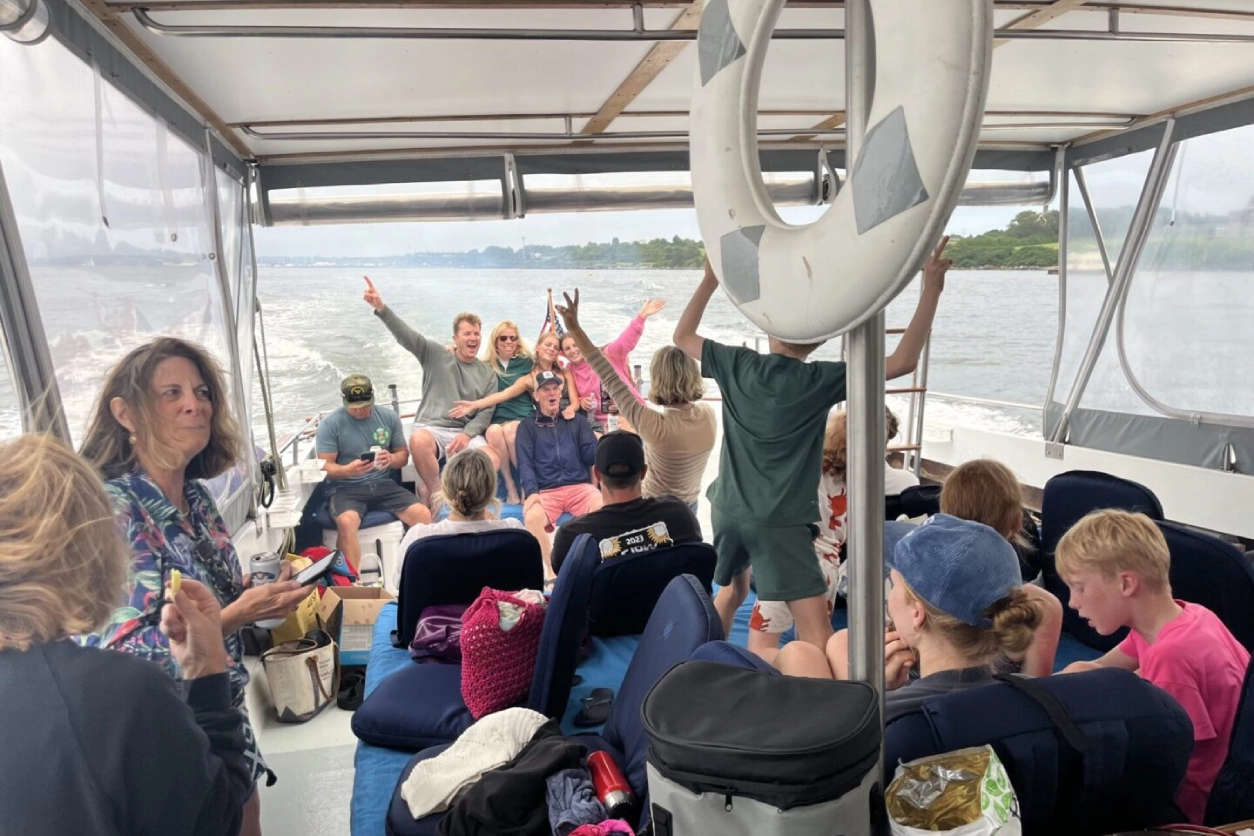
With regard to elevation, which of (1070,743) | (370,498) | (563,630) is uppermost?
(1070,743)

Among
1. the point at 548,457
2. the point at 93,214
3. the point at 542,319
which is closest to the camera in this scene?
the point at 93,214

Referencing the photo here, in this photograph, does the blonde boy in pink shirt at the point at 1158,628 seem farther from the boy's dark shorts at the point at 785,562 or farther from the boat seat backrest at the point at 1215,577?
the boy's dark shorts at the point at 785,562

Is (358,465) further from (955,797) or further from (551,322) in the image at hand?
(955,797)

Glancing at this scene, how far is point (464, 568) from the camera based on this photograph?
2551 millimetres

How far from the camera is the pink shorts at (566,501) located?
4.78 m

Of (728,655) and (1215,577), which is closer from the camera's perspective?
(728,655)

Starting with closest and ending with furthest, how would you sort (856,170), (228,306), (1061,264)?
(856,170), (228,306), (1061,264)

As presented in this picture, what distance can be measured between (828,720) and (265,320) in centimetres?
451

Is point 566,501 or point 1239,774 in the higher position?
point 1239,774

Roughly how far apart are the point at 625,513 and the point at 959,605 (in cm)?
152

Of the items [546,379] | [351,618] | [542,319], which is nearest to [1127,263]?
[546,379]

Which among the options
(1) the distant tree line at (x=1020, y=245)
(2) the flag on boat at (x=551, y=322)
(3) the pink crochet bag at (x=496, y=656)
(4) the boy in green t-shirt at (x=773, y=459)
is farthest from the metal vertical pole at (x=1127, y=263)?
(3) the pink crochet bag at (x=496, y=656)

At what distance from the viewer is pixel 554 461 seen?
16.2 feet

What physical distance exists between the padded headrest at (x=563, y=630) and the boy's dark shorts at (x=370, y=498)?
2.71m
